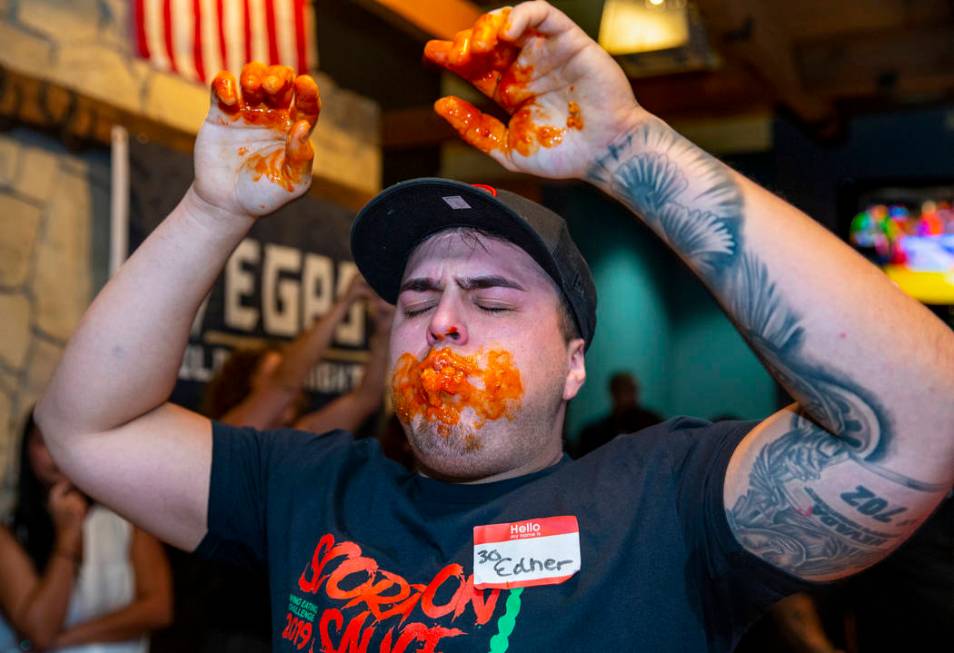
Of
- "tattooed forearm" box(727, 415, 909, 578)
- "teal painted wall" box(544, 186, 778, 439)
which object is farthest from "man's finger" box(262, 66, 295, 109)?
"teal painted wall" box(544, 186, 778, 439)

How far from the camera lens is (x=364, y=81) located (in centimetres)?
483

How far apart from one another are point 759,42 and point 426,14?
1290 mm

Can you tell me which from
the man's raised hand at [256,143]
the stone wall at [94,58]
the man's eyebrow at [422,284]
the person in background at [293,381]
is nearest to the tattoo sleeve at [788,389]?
the man's eyebrow at [422,284]

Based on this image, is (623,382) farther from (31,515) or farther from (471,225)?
(471,225)

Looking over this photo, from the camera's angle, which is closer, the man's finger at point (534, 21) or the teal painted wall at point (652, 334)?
the man's finger at point (534, 21)

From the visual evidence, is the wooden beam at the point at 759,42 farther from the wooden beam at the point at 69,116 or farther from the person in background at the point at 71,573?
the person in background at the point at 71,573

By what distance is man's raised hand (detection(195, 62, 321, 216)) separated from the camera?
1.26 m

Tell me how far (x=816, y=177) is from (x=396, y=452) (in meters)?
1.68

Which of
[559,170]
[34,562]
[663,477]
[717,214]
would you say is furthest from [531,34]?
[34,562]

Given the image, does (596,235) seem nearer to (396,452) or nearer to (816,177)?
(816,177)

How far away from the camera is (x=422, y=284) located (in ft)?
4.41

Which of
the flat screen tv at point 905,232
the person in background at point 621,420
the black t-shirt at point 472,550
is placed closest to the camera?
the black t-shirt at point 472,550

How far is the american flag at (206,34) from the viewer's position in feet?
10.5

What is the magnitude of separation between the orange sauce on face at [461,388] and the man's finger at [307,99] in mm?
379
